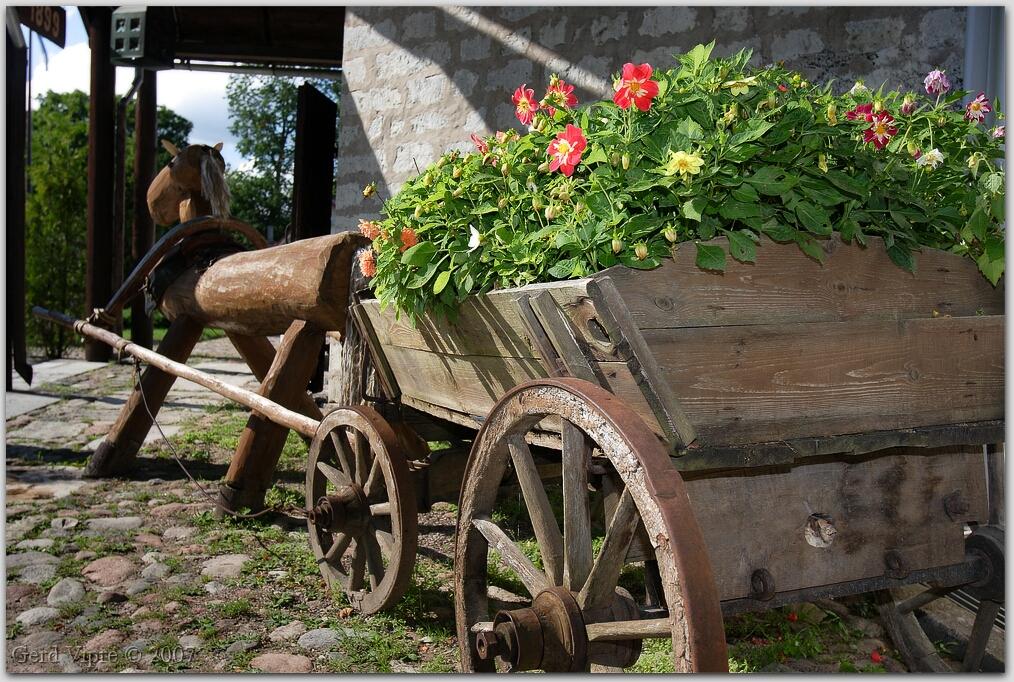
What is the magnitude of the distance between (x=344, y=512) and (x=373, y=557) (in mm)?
184

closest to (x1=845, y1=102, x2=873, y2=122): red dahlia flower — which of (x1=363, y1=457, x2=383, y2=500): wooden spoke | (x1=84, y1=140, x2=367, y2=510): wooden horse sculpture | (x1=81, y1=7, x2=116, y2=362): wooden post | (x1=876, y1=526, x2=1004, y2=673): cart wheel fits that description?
(x1=876, y1=526, x2=1004, y2=673): cart wheel

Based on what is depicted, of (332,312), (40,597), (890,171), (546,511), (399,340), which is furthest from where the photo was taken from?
(332,312)

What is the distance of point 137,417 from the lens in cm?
451

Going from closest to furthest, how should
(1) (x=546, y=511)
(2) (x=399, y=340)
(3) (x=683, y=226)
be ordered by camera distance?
(3) (x=683, y=226) → (1) (x=546, y=511) → (2) (x=399, y=340)

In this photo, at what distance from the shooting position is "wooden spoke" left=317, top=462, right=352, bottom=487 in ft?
9.30

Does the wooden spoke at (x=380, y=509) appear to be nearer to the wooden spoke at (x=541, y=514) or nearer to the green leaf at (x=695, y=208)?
the wooden spoke at (x=541, y=514)

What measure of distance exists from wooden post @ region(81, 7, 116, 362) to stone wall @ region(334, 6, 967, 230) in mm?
4954

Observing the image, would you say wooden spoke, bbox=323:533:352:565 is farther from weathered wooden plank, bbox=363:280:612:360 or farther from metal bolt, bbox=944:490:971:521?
metal bolt, bbox=944:490:971:521

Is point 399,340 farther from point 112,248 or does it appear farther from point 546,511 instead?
point 112,248

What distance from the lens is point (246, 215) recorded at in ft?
59.9

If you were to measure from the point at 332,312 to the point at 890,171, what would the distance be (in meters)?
2.10

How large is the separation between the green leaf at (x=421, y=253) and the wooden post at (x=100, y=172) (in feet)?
27.1

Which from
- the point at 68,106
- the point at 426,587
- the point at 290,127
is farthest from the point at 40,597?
the point at 68,106

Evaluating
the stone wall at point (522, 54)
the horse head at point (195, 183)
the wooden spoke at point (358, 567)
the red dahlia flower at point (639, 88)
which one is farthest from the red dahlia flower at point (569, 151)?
the horse head at point (195, 183)
